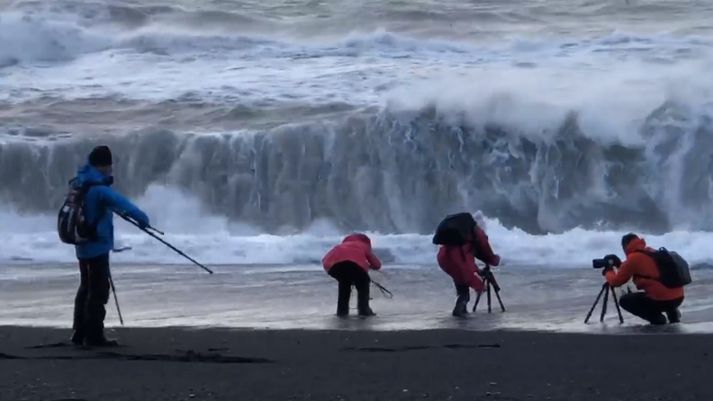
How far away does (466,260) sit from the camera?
12578 mm

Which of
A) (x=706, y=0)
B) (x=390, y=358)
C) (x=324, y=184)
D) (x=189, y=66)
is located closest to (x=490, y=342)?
(x=390, y=358)

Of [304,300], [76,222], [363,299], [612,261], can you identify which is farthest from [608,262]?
[76,222]

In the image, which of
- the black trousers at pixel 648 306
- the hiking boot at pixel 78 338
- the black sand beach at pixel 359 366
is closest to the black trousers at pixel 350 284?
the black sand beach at pixel 359 366

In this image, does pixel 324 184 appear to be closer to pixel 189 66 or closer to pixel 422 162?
pixel 422 162

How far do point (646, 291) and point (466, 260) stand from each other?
1.71 meters

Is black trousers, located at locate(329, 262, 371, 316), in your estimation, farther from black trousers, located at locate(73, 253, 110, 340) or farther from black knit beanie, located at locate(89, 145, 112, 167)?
black knit beanie, located at locate(89, 145, 112, 167)

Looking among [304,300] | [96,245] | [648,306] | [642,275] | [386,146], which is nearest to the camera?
[96,245]

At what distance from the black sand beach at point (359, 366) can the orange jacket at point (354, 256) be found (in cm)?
177

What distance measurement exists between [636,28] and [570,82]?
19.0 feet

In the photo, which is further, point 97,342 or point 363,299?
point 363,299

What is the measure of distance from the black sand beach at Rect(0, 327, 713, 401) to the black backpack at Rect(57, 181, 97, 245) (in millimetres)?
693

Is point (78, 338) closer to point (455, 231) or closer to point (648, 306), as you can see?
point (455, 231)

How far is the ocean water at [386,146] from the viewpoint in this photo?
1961cm

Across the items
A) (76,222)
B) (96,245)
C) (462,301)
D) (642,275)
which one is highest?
(76,222)
